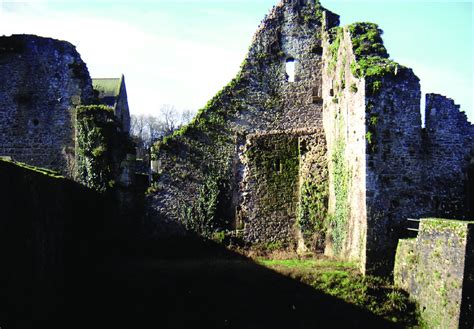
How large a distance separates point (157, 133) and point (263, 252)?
54.1 meters

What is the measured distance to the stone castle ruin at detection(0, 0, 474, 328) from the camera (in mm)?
16250

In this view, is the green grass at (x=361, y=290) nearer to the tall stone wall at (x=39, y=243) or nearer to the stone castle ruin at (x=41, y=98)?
the tall stone wall at (x=39, y=243)

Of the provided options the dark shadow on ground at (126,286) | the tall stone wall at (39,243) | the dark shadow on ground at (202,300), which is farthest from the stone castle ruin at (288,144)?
the tall stone wall at (39,243)

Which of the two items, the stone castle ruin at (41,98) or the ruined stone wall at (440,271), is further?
the stone castle ruin at (41,98)

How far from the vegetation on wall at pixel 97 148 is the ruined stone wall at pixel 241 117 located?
175 cm

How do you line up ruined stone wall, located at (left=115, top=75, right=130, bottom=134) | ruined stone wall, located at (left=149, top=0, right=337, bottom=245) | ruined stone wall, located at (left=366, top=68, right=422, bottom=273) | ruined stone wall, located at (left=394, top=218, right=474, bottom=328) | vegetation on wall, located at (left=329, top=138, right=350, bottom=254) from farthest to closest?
1. ruined stone wall, located at (left=115, top=75, right=130, bottom=134)
2. ruined stone wall, located at (left=149, top=0, right=337, bottom=245)
3. vegetation on wall, located at (left=329, top=138, right=350, bottom=254)
4. ruined stone wall, located at (left=366, top=68, right=422, bottom=273)
5. ruined stone wall, located at (left=394, top=218, right=474, bottom=328)

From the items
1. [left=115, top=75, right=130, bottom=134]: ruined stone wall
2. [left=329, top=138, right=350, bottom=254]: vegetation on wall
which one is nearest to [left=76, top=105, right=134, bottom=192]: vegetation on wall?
[left=329, top=138, right=350, bottom=254]: vegetation on wall

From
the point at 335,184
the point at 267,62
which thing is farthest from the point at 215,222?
the point at 267,62

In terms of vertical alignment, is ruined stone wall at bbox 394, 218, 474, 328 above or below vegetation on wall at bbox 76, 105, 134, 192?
below

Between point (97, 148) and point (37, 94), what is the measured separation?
4.11 meters

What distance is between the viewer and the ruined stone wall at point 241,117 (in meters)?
21.3

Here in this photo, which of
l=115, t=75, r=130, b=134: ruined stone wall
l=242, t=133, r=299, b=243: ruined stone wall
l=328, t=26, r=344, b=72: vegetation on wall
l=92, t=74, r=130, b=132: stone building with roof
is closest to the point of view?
l=328, t=26, r=344, b=72: vegetation on wall

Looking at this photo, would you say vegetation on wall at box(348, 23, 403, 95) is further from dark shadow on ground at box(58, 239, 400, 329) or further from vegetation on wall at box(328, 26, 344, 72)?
dark shadow on ground at box(58, 239, 400, 329)

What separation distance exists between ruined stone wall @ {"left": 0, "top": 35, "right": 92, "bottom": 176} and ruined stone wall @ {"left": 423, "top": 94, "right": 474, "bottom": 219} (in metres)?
13.8
